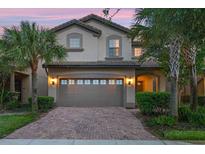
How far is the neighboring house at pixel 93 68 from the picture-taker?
78.2ft

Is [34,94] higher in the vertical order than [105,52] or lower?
lower

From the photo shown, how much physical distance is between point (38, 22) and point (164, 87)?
11.0 metres

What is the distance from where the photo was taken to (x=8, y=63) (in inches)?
813

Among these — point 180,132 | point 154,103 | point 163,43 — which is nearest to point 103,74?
point 154,103

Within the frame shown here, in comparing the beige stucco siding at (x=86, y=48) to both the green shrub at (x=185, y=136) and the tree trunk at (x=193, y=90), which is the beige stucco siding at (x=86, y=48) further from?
the green shrub at (x=185, y=136)

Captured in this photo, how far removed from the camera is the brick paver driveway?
40.4 feet

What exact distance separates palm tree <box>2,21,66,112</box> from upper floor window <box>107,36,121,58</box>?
6.16 m

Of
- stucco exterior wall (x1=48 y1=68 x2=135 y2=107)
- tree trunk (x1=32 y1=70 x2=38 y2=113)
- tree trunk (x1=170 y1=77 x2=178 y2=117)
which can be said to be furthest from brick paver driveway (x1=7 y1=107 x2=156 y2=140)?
stucco exterior wall (x1=48 y1=68 x2=135 y2=107)

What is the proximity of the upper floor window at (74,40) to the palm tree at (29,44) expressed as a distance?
508 centimetres

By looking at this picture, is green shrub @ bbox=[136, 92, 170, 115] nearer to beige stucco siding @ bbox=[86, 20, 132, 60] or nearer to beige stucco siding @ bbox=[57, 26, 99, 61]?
beige stucco siding @ bbox=[86, 20, 132, 60]

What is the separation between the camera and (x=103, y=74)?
78.7ft

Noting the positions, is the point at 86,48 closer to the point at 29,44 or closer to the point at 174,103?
the point at 29,44

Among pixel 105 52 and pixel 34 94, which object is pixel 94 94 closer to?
pixel 105 52

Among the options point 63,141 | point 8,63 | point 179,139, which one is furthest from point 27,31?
point 179,139
